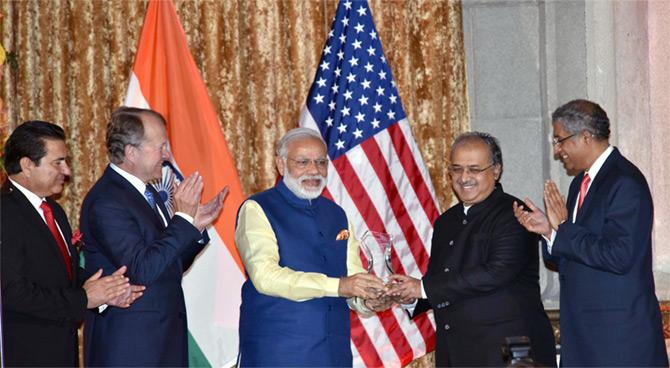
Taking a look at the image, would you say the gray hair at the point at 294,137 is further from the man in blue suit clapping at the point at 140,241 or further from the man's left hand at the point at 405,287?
the man's left hand at the point at 405,287

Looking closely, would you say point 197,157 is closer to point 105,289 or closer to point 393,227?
point 393,227

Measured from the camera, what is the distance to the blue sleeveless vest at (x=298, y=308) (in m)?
4.37

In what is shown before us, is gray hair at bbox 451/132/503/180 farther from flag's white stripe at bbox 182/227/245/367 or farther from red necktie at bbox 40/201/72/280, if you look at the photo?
red necktie at bbox 40/201/72/280

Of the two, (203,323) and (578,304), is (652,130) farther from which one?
(203,323)

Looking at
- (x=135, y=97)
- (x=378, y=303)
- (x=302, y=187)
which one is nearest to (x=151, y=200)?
(x=302, y=187)

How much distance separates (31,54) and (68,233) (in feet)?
7.36

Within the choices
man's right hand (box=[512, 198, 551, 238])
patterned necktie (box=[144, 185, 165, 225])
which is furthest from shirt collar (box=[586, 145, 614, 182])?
patterned necktie (box=[144, 185, 165, 225])

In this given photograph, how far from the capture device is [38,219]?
4352 mm

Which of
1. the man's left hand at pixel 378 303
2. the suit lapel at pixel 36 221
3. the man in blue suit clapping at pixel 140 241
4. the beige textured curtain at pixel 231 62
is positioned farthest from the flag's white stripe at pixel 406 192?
the suit lapel at pixel 36 221

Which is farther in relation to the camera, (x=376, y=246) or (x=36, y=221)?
(x=376, y=246)

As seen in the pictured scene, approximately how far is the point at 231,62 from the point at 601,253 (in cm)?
304

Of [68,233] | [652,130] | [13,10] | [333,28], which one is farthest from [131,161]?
[652,130]

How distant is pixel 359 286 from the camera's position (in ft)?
14.0

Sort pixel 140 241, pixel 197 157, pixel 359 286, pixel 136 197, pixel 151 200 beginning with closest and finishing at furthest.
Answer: pixel 359 286 → pixel 140 241 → pixel 136 197 → pixel 151 200 → pixel 197 157
